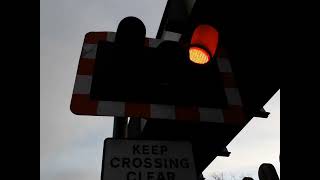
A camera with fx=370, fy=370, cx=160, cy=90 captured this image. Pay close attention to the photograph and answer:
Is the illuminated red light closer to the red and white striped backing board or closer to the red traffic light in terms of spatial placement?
the red traffic light

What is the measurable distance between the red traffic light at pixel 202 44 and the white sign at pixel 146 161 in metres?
0.53

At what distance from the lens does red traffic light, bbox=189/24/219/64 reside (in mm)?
1739

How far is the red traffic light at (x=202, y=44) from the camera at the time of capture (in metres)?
1.74

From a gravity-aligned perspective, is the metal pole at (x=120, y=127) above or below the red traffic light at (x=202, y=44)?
below

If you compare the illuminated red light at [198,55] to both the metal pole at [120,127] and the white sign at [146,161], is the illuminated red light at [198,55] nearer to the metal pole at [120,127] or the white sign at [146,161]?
the white sign at [146,161]

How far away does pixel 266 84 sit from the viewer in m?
3.04

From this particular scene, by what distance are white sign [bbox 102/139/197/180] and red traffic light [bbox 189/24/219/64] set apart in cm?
53

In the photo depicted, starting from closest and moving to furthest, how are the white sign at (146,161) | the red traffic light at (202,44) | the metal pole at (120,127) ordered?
1. the red traffic light at (202,44)
2. the white sign at (146,161)
3. the metal pole at (120,127)

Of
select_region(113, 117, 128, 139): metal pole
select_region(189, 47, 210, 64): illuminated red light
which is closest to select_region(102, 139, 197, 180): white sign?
select_region(113, 117, 128, 139): metal pole

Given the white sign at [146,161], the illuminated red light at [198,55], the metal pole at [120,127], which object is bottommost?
the white sign at [146,161]

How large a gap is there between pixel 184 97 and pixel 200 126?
2156mm

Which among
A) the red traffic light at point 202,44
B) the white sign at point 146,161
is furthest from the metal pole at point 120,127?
Result: the red traffic light at point 202,44

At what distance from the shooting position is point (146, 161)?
1.92m
